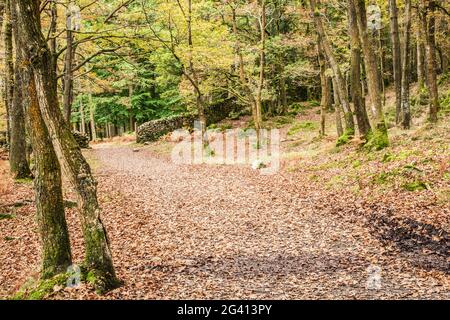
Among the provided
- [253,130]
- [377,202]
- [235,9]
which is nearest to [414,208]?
[377,202]

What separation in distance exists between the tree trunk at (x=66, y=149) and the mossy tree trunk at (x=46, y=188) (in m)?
0.30

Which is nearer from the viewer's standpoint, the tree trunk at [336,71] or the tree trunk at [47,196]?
the tree trunk at [47,196]

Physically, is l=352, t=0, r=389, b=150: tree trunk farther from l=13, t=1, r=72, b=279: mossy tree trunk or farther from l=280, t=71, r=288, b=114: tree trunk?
l=280, t=71, r=288, b=114: tree trunk

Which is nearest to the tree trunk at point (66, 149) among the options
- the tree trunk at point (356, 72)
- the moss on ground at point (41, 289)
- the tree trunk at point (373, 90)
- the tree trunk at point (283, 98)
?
the moss on ground at point (41, 289)

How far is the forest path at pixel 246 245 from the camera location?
6.21 m

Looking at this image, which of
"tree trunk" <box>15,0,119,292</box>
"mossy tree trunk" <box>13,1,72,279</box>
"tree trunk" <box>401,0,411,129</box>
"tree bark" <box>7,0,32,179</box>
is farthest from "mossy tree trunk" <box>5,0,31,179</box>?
"tree trunk" <box>401,0,411,129</box>

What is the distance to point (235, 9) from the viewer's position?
75.2 feet

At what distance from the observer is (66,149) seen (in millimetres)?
6180

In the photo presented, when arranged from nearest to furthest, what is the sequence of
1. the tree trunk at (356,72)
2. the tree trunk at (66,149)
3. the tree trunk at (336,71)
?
the tree trunk at (66,149), the tree trunk at (356,72), the tree trunk at (336,71)

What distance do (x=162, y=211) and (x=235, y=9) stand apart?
50.4ft

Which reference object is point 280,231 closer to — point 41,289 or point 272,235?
point 272,235

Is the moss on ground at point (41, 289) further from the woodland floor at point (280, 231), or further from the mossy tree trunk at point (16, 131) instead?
the mossy tree trunk at point (16, 131)

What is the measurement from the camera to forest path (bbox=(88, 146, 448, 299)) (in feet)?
20.4

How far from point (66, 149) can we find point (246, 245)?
414cm
